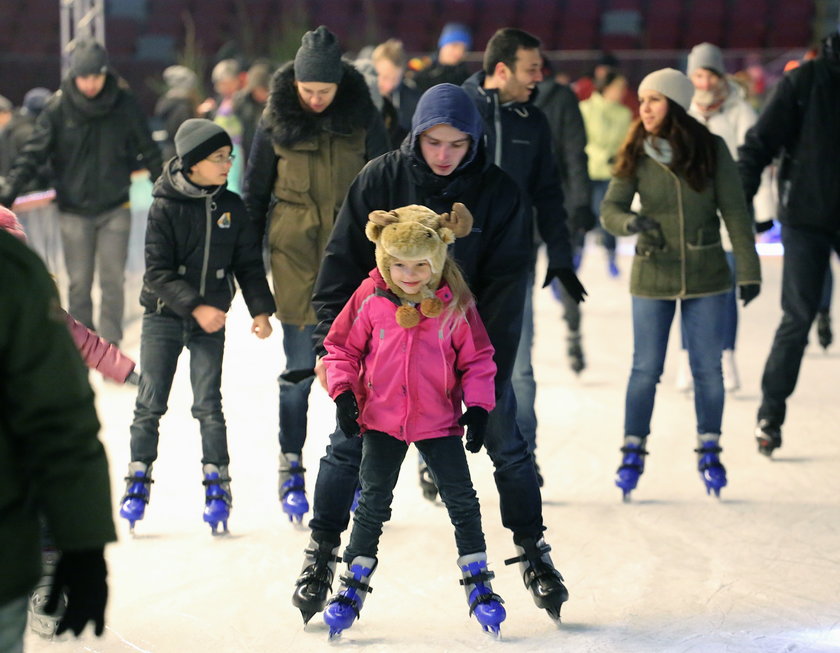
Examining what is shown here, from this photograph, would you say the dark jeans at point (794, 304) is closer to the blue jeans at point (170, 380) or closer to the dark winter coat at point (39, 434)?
the blue jeans at point (170, 380)

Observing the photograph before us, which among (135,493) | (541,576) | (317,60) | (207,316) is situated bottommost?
(135,493)

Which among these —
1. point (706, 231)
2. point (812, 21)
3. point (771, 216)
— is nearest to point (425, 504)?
point (706, 231)

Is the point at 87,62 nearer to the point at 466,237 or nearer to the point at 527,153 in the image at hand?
the point at 527,153

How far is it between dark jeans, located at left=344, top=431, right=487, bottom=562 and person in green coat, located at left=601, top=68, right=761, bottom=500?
1424 mm

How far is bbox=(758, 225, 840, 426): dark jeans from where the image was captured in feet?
16.6

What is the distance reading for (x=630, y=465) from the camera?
181 inches

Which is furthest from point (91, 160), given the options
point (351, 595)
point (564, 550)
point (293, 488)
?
point (351, 595)

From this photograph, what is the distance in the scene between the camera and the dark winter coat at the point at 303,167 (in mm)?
4219

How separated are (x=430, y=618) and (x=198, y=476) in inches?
66.8

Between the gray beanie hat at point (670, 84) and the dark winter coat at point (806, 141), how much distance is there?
676 millimetres

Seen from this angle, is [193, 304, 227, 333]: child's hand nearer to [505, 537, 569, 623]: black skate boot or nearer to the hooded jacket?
the hooded jacket

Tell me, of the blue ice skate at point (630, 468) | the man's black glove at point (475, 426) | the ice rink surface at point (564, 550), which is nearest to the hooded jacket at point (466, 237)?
the man's black glove at point (475, 426)

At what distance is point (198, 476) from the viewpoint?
493 centimetres

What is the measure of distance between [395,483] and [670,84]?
6.31ft
